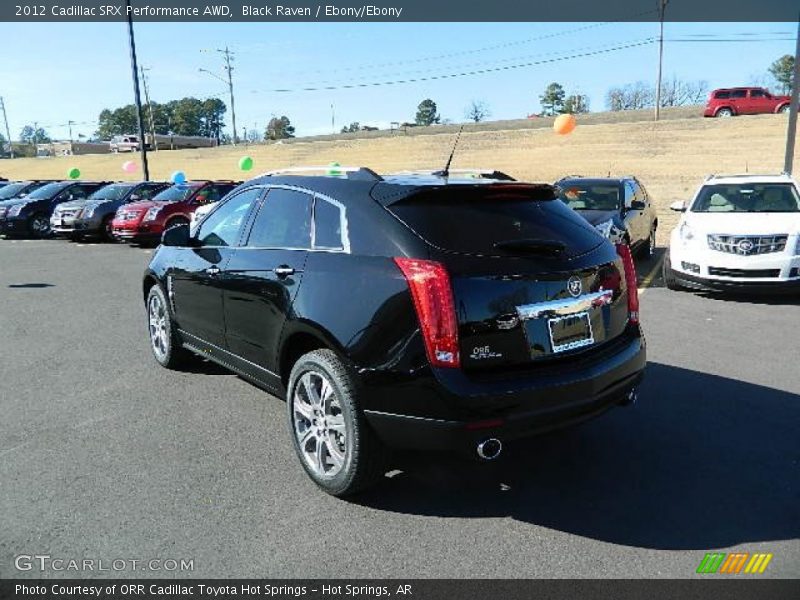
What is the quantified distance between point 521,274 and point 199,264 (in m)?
2.73

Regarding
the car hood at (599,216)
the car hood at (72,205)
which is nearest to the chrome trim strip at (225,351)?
the car hood at (599,216)

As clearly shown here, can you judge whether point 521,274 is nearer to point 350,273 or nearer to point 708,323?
point 350,273

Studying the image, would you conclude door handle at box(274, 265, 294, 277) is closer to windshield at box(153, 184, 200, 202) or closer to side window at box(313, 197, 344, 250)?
side window at box(313, 197, 344, 250)

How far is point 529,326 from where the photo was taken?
10.3ft

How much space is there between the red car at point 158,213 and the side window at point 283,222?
1224 centimetres

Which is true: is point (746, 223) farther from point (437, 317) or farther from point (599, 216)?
point (437, 317)

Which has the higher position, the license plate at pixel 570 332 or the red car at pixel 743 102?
the red car at pixel 743 102

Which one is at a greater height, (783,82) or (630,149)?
(783,82)

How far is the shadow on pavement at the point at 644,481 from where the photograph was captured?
124 inches

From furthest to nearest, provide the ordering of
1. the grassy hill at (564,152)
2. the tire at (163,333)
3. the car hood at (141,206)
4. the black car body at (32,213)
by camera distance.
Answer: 1. the grassy hill at (564,152)
2. the black car body at (32,213)
3. the car hood at (141,206)
4. the tire at (163,333)

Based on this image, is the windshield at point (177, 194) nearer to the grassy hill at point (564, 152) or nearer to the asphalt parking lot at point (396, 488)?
the asphalt parking lot at point (396, 488)

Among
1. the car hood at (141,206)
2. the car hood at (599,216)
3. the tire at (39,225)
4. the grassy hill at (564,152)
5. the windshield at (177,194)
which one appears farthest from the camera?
the grassy hill at (564,152)

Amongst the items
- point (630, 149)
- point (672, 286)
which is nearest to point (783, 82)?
point (630, 149)
